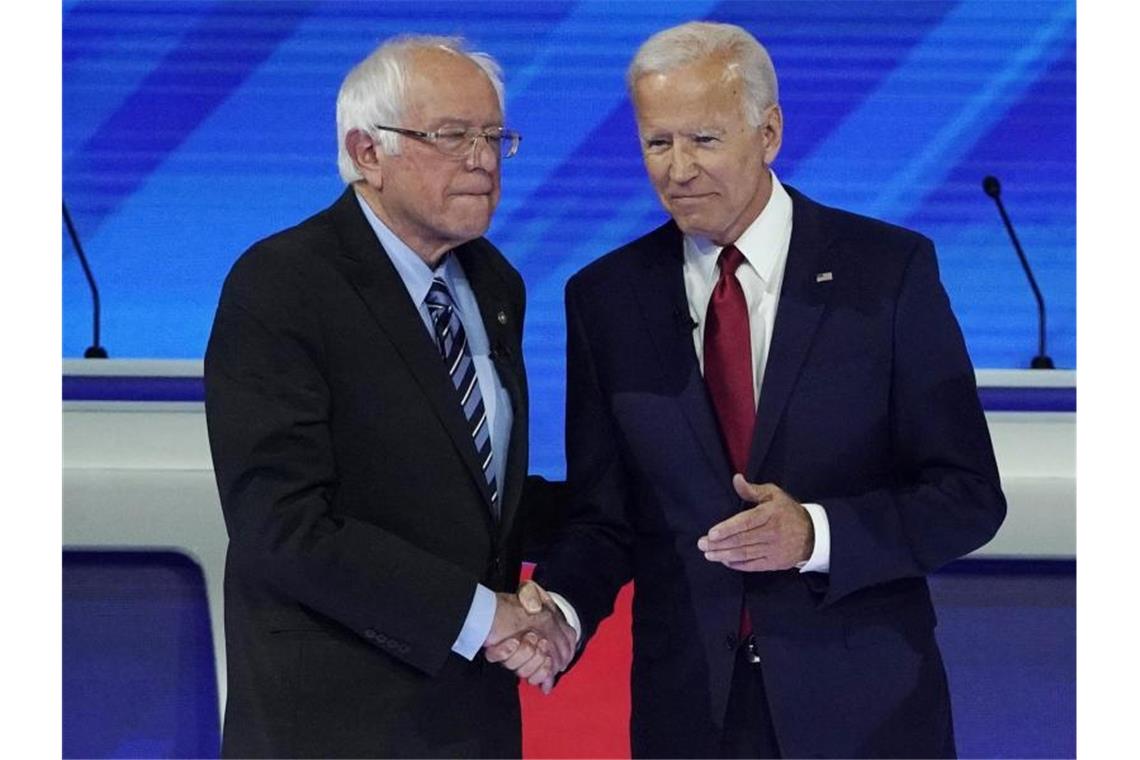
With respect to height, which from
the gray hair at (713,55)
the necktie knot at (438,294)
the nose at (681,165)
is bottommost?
the necktie knot at (438,294)

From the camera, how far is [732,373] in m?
2.47

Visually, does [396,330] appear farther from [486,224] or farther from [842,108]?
[842,108]

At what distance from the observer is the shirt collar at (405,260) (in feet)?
8.02

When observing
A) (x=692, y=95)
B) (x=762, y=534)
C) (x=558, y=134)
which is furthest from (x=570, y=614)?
(x=558, y=134)

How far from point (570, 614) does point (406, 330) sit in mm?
517

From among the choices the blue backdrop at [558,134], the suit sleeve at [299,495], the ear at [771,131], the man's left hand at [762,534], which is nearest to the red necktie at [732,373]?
the man's left hand at [762,534]

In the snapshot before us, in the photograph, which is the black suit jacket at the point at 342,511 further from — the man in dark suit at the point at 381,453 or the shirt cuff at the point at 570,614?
the shirt cuff at the point at 570,614

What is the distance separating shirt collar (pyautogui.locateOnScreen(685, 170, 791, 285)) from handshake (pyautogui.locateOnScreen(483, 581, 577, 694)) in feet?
1.85

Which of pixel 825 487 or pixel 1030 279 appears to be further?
pixel 1030 279

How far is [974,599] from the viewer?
3697mm

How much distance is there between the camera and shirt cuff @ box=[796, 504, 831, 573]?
237 centimetres

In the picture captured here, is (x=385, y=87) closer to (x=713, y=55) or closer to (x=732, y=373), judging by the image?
(x=713, y=55)

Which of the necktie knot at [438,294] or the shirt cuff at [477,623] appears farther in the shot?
the necktie knot at [438,294]

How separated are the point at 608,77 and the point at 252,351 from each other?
2442 millimetres
